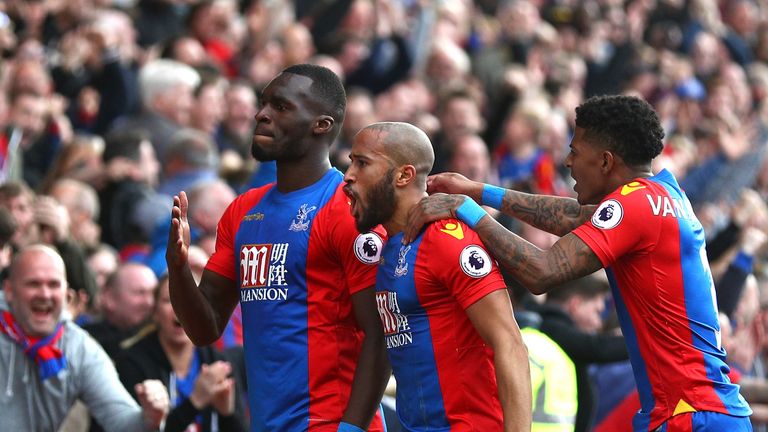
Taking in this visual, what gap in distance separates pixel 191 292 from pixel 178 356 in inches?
79.5

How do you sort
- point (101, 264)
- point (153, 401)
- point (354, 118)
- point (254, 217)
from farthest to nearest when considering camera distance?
point (354, 118), point (101, 264), point (153, 401), point (254, 217)

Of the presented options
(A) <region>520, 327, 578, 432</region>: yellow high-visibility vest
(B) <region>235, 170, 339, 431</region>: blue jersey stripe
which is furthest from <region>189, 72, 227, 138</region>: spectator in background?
(B) <region>235, 170, 339, 431</region>: blue jersey stripe

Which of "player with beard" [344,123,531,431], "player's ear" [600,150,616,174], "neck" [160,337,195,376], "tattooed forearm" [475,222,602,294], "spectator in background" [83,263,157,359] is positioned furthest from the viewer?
"spectator in background" [83,263,157,359]

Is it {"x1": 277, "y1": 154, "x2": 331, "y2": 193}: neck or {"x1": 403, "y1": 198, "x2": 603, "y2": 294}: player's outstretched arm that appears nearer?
{"x1": 403, "y1": 198, "x2": 603, "y2": 294}: player's outstretched arm

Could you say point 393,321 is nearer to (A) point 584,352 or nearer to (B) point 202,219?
(A) point 584,352

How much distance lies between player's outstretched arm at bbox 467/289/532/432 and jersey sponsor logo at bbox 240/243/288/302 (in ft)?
2.79

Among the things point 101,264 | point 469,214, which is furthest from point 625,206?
point 101,264

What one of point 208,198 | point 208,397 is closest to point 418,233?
point 208,397

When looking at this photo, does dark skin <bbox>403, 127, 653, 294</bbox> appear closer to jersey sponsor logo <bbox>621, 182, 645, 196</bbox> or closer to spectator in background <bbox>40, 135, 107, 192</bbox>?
jersey sponsor logo <bbox>621, 182, 645, 196</bbox>

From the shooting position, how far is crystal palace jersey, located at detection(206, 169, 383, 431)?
556cm

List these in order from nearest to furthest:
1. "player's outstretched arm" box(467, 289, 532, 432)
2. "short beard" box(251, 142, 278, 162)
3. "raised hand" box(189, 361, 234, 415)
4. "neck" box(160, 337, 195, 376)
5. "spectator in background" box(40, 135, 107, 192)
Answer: "player's outstretched arm" box(467, 289, 532, 432)
"short beard" box(251, 142, 278, 162)
"raised hand" box(189, 361, 234, 415)
"neck" box(160, 337, 195, 376)
"spectator in background" box(40, 135, 107, 192)

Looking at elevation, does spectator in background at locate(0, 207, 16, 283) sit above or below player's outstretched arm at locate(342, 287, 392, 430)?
above

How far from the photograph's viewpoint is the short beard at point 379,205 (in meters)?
5.41

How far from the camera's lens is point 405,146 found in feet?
18.0
